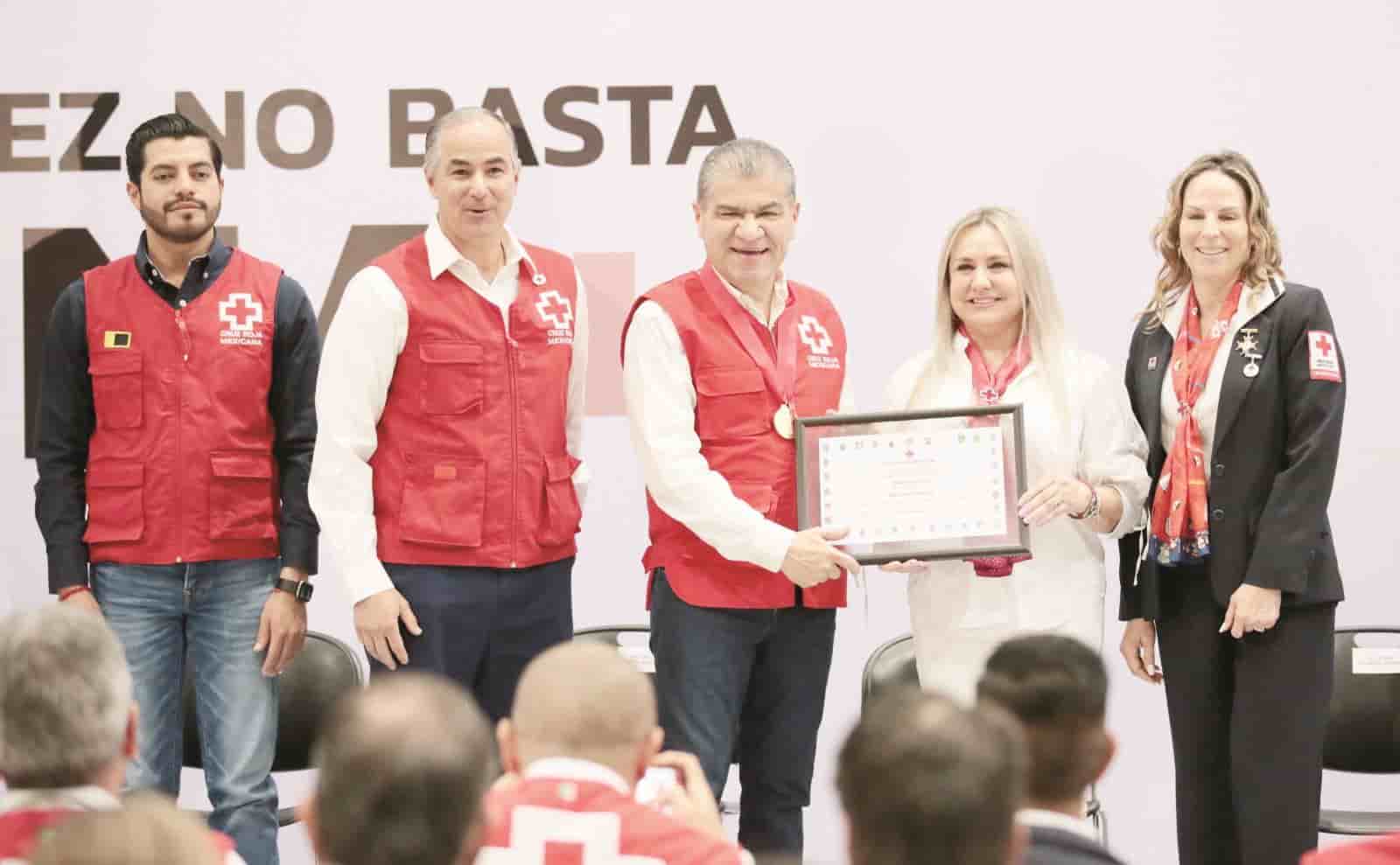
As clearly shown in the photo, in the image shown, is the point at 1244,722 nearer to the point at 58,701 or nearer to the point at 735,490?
the point at 735,490

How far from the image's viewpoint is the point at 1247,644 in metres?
4.04

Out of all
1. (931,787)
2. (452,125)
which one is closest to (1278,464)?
(452,125)

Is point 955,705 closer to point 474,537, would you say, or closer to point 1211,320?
point 474,537

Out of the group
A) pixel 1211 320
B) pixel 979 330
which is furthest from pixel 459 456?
pixel 1211 320

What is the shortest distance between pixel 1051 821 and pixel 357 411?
2.27m

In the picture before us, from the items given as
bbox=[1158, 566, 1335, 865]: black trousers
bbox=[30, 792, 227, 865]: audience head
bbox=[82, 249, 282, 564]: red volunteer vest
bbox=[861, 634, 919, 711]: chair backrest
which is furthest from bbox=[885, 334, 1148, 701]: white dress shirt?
bbox=[30, 792, 227, 865]: audience head

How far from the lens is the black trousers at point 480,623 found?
3.93 m

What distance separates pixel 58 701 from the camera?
230 cm

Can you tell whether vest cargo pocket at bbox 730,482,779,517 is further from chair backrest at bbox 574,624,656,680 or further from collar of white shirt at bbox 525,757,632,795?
collar of white shirt at bbox 525,757,632,795

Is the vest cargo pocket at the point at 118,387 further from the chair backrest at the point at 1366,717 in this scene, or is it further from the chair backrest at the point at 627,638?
the chair backrest at the point at 1366,717

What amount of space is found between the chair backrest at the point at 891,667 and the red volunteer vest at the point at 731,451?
908 millimetres

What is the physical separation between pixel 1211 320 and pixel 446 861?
3041mm

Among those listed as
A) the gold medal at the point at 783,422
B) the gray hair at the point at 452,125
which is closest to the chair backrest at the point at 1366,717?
the gold medal at the point at 783,422

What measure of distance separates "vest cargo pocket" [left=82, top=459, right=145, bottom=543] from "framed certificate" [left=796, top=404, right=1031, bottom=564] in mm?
1760
